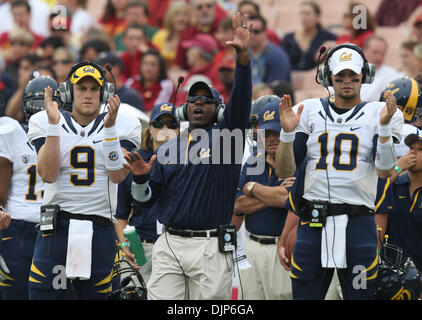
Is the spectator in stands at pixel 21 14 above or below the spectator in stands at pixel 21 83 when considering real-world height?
above

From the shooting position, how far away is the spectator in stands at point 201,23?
→ 1342 cm

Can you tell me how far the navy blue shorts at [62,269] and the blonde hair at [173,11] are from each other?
7.43 meters

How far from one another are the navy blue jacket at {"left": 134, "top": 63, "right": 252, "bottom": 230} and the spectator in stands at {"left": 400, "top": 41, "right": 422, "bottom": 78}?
471 centimetres

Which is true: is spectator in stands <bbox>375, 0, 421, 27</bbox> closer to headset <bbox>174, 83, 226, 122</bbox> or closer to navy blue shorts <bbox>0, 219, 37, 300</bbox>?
headset <bbox>174, 83, 226, 122</bbox>

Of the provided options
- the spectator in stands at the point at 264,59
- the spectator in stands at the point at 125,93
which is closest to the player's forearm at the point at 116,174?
the spectator in stands at the point at 125,93

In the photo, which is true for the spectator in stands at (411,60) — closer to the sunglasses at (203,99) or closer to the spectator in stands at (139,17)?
the spectator in stands at (139,17)

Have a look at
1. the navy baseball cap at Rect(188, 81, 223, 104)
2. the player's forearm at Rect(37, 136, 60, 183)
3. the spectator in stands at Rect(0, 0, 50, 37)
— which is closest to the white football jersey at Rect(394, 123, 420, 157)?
the navy baseball cap at Rect(188, 81, 223, 104)

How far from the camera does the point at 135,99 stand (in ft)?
36.2

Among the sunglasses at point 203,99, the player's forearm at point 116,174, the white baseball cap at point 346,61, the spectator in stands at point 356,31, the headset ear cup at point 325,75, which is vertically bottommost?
the player's forearm at point 116,174

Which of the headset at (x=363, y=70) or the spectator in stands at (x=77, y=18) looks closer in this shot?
the headset at (x=363, y=70)

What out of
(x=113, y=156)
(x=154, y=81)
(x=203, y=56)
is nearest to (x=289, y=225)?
(x=113, y=156)

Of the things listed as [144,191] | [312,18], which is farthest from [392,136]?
[312,18]

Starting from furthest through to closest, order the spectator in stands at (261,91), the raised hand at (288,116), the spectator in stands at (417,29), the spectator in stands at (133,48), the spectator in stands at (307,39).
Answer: the spectator in stands at (133,48) < the spectator in stands at (307,39) < the spectator in stands at (417,29) < the spectator in stands at (261,91) < the raised hand at (288,116)

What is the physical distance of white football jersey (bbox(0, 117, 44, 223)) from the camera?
7621mm
